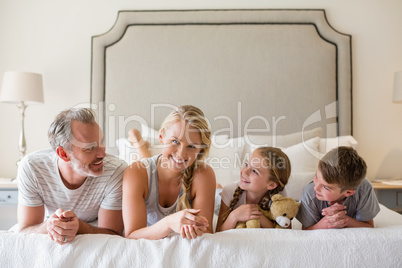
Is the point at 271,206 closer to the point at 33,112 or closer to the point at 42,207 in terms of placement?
the point at 42,207

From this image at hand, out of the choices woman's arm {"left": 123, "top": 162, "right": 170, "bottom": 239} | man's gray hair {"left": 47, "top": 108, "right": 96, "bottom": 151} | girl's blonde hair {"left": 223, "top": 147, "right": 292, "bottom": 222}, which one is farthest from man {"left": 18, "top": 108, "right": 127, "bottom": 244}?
girl's blonde hair {"left": 223, "top": 147, "right": 292, "bottom": 222}

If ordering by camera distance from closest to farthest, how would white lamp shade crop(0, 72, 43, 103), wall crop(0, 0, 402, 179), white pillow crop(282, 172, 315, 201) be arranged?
white pillow crop(282, 172, 315, 201)
white lamp shade crop(0, 72, 43, 103)
wall crop(0, 0, 402, 179)

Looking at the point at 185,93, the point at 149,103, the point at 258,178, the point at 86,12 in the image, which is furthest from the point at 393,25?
the point at 86,12

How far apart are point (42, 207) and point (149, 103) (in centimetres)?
180

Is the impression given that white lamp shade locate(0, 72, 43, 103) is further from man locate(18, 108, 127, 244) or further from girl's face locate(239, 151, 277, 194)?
girl's face locate(239, 151, 277, 194)

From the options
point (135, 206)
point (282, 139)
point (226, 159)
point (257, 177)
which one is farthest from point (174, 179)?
point (282, 139)

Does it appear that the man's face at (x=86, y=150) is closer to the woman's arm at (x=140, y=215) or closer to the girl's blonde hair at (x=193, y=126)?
the woman's arm at (x=140, y=215)

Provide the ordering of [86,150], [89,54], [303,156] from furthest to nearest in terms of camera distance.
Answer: [89,54]
[303,156]
[86,150]

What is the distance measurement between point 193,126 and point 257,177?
1.35 ft

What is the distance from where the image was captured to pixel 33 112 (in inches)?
133

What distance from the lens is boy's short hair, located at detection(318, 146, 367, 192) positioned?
1350 mm

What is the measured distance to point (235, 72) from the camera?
3.23 meters

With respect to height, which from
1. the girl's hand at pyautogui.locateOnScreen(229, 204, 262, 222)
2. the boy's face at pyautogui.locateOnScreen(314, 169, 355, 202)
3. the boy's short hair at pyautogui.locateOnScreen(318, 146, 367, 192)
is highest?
the boy's short hair at pyautogui.locateOnScreen(318, 146, 367, 192)

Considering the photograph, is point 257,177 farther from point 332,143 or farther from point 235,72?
point 235,72
